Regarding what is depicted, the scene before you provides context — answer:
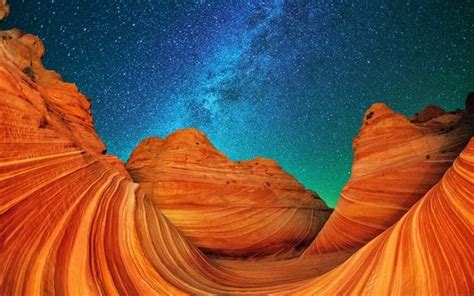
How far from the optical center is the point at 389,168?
7105 mm

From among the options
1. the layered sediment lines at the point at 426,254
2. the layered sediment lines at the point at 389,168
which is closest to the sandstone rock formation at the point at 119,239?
the layered sediment lines at the point at 426,254

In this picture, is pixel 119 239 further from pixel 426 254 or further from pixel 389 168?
pixel 389 168

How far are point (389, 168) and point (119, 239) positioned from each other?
6.16m

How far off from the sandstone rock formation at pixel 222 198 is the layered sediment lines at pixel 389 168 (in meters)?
1.92

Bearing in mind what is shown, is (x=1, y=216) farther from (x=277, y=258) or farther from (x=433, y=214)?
(x=277, y=258)

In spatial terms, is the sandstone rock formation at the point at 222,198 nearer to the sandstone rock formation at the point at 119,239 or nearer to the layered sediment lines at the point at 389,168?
the layered sediment lines at the point at 389,168

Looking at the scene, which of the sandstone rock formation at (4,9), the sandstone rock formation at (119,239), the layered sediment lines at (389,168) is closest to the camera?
the sandstone rock formation at (119,239)

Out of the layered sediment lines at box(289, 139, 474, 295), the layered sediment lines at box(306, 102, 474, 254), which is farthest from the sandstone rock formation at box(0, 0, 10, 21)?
the layered sediment lines at box(306, 102, 474, 254)

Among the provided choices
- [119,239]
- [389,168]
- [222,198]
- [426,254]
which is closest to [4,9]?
[119,239]

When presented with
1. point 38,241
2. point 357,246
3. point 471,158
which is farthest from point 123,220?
point 357,246

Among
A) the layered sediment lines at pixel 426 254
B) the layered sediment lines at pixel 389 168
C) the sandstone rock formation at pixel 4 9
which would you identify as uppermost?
the sandstone rock formation at pixel 4 9

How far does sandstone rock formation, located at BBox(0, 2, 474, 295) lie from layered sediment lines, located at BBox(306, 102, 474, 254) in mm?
2123

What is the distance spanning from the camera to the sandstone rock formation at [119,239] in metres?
2.80

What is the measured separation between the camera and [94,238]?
151 inches
